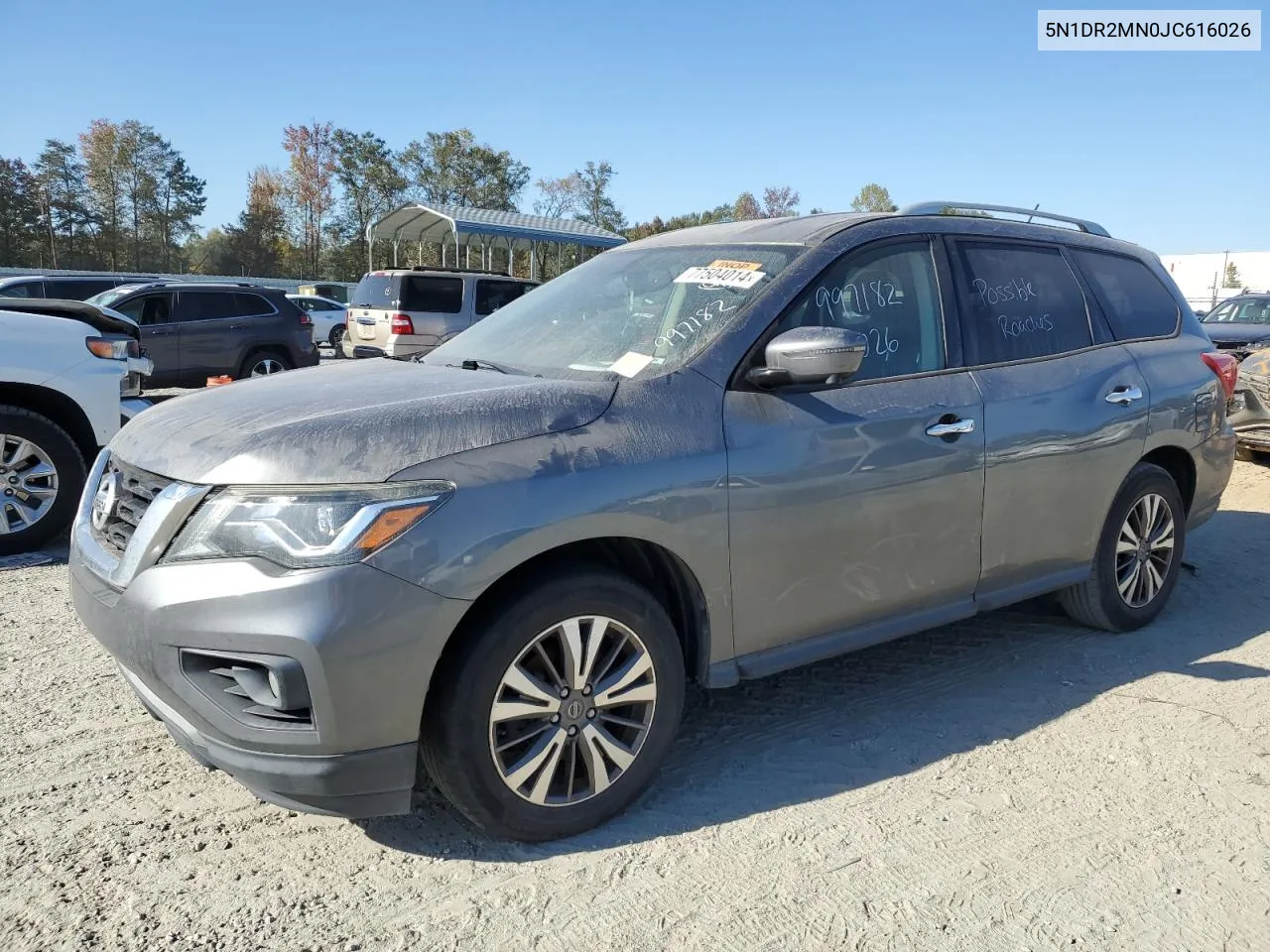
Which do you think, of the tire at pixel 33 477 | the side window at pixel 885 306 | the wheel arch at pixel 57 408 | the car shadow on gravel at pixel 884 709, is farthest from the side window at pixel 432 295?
the side window at pixel 885 306

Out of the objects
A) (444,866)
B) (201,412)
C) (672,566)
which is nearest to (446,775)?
(444,866)

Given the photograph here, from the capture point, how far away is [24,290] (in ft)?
45.2

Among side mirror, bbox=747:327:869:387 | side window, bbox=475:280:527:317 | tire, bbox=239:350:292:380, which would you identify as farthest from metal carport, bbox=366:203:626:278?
side mirror, bbox=747:327:869:387

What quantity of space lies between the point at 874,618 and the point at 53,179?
57045 mm

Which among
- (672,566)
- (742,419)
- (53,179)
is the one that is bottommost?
(672,566)

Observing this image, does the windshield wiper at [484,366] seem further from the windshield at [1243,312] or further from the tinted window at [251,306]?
the windshield at [1243,312]

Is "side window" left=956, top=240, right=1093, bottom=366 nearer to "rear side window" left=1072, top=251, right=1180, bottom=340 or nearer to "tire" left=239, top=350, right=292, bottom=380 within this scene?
"rear side window" left=1072, top=251, right=1180, bottom=340

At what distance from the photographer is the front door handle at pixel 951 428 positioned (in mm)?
3389

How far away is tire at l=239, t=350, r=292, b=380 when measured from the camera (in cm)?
1410

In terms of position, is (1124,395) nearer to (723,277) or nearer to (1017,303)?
(1017,303)

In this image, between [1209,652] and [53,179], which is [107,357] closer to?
[1209,652]

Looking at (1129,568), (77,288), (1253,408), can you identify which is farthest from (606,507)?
(77,288)

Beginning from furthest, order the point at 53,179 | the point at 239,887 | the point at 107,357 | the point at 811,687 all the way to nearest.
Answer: the point at 53,179 → the point at 107,357 → the point at 811,687 → the point at 239,887

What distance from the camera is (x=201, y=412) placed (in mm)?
2789
